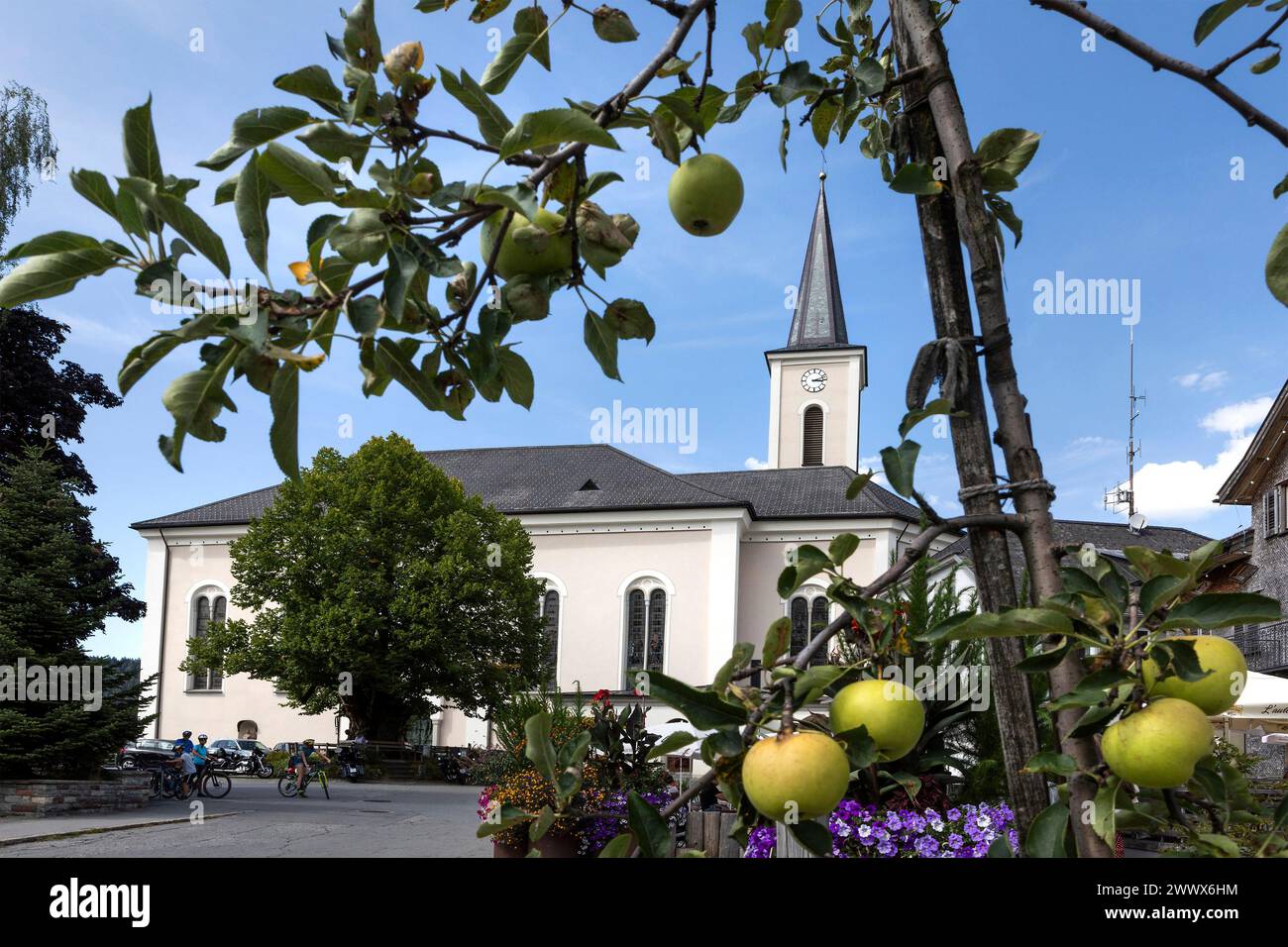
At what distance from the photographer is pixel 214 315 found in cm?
77

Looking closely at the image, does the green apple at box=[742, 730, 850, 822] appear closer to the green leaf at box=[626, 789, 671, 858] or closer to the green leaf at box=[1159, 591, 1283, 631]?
the green leaf at box=[626, 789, 671, 858]

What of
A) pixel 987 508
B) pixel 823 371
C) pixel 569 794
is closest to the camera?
pixel 569 794

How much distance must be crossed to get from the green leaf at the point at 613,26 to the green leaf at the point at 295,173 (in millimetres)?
411

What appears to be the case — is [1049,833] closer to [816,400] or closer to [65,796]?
[65,796]

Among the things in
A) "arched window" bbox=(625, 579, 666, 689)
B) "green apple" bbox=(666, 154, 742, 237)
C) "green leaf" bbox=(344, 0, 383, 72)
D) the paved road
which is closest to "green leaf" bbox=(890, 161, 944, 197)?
"green apple" bbox=(666, 154, 742, 237)

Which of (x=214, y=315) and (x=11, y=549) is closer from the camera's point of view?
(x=214, y=315)

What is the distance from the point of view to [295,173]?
81 centimetres

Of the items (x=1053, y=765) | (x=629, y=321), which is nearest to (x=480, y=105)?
(x=629, y=321)

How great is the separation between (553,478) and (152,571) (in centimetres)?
1576

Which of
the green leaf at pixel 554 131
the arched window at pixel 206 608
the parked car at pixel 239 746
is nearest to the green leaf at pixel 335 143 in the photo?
the green leaf at pixel 554 131

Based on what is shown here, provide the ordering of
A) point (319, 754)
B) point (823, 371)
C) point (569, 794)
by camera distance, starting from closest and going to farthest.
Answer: point (569, 794) < point (319, 754) < point (823, 371)

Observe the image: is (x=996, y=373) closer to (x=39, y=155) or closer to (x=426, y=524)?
(x=39, y=155)

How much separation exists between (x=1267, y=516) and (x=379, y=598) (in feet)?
75.6
